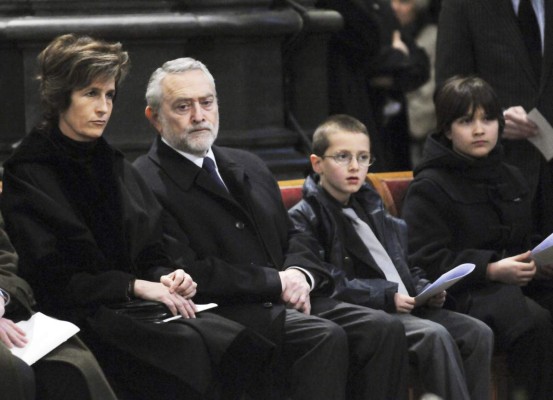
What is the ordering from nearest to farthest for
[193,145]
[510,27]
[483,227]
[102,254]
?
[102,254], [193,145], [483,227], [510,27]

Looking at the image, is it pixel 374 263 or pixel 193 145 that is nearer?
pixel 193 145

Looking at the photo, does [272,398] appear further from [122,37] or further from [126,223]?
[122,37]

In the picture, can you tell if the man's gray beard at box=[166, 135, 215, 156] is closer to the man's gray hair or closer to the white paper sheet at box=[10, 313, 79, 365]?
the man's gray hair

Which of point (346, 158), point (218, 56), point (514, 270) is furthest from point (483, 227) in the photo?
point (218, 56)

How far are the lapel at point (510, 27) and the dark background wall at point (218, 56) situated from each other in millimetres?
1029

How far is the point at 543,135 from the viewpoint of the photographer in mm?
7270

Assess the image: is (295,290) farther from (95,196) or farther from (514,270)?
(514,270)

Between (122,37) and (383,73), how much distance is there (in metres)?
1.83

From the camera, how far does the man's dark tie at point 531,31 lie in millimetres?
7465

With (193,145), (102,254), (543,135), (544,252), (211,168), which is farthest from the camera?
(543,135)

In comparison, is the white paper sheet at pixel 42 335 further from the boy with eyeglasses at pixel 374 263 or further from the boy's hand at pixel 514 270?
the boy's hand at pixel 514 270

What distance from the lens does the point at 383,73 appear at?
8766 mm

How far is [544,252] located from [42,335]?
2305mm

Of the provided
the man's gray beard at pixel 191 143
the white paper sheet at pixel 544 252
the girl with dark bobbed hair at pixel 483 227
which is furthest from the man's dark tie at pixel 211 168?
the white paper sheet at pixel 544 252
